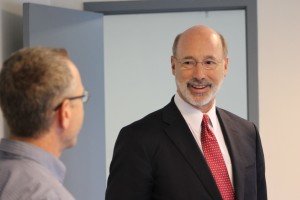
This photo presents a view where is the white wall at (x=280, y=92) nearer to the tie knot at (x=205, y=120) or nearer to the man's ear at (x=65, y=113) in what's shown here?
the tie knot at (x=205, y=120)

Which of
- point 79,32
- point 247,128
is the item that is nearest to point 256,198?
point 247,128

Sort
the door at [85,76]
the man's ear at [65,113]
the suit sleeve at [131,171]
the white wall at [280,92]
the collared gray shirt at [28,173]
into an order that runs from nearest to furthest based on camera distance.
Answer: the collared gray shirt at [28,173]
the man's ear at [65,113]
the suit sleeve at [131,171]
the door at [85,76]
the white wall at [280,92]

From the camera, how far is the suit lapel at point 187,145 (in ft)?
4.90

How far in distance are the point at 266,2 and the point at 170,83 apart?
30.6 inches

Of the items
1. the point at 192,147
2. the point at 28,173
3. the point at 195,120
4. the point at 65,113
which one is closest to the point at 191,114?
the point at 195,120

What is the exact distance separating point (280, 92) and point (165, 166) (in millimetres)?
1702

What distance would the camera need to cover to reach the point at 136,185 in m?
1.47

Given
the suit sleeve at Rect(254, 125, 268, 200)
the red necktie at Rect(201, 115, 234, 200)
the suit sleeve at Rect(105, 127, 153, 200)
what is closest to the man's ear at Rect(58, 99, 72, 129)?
the suit sleeve at Rect(105, 127, 153, 200)

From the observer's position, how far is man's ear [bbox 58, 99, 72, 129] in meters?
0.99

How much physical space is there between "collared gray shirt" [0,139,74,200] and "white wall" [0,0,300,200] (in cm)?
222

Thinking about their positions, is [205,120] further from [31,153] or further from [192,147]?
[31,153]

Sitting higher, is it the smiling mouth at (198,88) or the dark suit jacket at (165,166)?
the smiling mouth at (198,88)

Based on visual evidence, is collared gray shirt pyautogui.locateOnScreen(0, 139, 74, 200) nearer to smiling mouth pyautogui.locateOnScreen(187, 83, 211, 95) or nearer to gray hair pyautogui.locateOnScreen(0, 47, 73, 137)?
gray hair pyautogui.locateOnScreen(0, 47, 73, 137)

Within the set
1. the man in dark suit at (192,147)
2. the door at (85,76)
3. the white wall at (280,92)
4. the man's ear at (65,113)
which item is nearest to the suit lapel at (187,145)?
the man in dark suit at (192,147)
